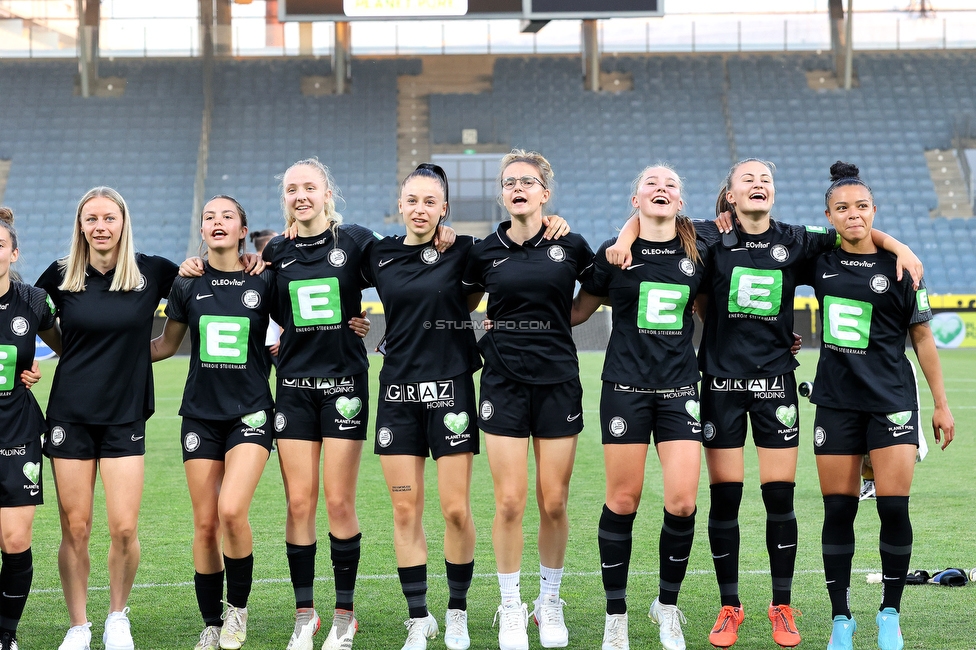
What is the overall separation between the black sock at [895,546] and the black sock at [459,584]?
1779 millimetres

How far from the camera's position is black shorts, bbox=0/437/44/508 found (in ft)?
14.4

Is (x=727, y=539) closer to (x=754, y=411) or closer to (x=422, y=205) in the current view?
(x=754, y=411)

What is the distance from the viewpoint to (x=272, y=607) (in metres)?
5.24

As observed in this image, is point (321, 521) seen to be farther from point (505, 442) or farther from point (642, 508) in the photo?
point (505, 442)

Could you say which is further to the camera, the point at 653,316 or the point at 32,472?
the point at 653,316

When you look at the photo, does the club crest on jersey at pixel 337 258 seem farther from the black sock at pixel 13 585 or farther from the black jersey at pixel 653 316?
the black sock at pixel 13 585

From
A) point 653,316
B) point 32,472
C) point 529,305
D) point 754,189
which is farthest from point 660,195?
point 32,472

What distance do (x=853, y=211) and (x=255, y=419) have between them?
8.98 feet

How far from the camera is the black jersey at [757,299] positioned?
4684 mm

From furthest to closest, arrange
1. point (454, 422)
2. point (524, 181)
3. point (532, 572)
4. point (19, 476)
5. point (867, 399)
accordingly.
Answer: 1. point (532, 572)
2. point (524, 181)
3. point (454, 422)
4. point (867, 399)
5. point (19, 476)

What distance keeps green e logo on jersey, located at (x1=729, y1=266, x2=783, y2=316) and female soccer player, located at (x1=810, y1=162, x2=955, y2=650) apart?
0.69 feet

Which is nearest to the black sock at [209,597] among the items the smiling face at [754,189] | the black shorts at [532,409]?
the black shorts at [532,409]

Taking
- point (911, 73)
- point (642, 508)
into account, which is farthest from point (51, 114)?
point (642, 508)

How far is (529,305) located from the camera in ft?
15.3
